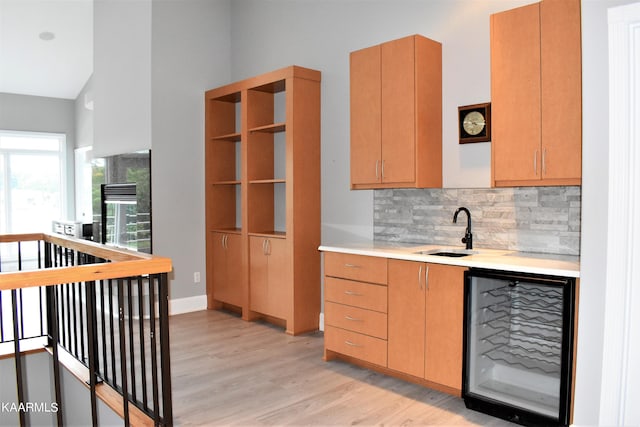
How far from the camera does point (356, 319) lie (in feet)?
11.3

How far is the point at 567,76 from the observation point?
267 centimetres

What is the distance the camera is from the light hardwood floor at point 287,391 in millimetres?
2752

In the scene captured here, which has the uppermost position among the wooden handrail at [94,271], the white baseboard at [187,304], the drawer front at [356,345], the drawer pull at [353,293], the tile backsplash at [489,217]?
the tile backsplash at [489,217]

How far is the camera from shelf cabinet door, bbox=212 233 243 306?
4.97 metres

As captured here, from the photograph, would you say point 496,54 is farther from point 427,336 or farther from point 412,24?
point 427,336

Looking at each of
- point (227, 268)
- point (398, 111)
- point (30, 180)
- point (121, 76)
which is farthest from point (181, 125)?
point (30, 180)

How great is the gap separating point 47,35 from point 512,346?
6810 millimetres

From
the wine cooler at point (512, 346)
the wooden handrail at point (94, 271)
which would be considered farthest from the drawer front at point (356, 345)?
the wooden handrail at point (94, 271)

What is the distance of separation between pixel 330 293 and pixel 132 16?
145 inches

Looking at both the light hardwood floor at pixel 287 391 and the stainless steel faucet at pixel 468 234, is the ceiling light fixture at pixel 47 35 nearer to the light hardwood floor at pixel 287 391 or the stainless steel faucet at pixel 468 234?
the light hardwood floor at pixel 287 391

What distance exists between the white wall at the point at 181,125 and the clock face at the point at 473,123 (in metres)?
2.94

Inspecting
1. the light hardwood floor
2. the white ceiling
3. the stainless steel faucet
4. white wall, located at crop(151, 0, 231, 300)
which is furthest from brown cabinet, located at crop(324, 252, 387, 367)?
the white ceiling

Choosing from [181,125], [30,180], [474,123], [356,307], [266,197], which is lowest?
[356,307]

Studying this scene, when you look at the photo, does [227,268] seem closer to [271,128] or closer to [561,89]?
[271,128]
